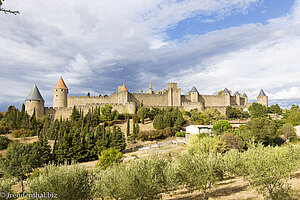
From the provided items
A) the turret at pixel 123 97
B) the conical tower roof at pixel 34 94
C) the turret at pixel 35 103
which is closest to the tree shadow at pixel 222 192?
the turret at pixel 123 97

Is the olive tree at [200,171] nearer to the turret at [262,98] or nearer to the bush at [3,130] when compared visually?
the bush at [3,130]

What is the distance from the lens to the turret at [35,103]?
137ft

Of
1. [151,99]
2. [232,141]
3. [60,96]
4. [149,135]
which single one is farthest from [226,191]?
[60,96]

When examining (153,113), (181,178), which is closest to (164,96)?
(153,113)

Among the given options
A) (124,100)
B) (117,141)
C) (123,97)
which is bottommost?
(117,141)

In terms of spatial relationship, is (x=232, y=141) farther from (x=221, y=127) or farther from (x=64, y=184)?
(x=64, y=184)

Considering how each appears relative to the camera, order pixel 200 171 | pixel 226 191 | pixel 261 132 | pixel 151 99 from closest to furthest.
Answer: pixel 200 171
pixel 226 191
pixel 261 132
pixel 151 99

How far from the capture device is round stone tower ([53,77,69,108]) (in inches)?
1875

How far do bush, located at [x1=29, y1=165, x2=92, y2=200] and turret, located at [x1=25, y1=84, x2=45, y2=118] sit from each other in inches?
1468

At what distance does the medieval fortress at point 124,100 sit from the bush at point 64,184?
3540cm

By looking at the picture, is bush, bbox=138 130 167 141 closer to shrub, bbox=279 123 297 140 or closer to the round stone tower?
shrub, bbox=279 123 297 140

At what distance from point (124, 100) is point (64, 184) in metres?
40.9

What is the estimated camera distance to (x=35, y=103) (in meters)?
42.2

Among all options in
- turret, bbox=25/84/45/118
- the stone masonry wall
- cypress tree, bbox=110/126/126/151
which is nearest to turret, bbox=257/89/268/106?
the stone masonry wall
